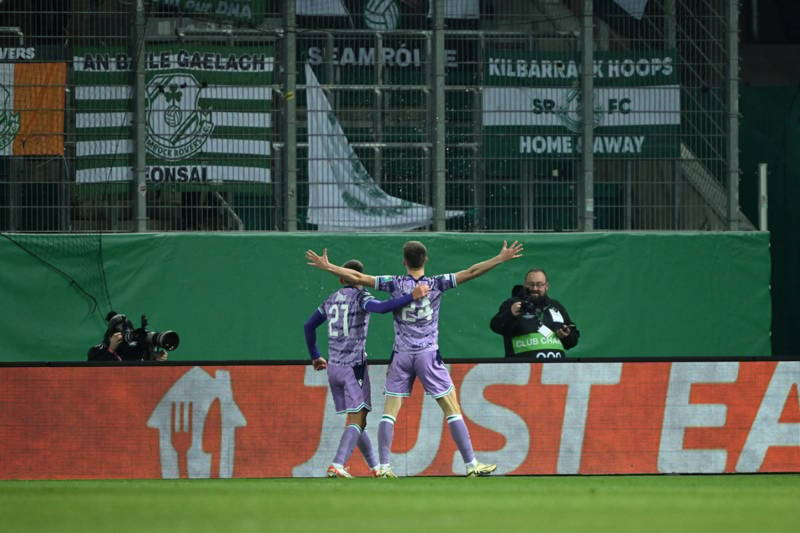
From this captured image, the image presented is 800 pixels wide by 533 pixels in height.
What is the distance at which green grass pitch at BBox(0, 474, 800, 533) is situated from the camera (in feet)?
24.2

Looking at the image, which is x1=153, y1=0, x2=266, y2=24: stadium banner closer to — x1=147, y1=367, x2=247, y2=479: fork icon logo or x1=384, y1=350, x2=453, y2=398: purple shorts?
x1=147, y1=367, x2=247, y2=479: fork icon logo

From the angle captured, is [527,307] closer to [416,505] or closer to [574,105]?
[416,505]

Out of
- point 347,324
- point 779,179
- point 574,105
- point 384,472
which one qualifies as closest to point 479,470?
point 384,472

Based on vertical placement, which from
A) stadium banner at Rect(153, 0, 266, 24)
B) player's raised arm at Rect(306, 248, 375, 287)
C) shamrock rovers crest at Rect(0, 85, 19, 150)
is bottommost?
player's raised arm at Rect(306, 248, 375, 287)

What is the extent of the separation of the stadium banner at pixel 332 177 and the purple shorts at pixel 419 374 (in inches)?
179

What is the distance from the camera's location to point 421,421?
36.1ft

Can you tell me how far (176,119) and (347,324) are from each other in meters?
4.90

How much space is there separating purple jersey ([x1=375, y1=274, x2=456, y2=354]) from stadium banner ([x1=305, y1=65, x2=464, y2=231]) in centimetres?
451

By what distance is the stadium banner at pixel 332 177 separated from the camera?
1470 centimetres

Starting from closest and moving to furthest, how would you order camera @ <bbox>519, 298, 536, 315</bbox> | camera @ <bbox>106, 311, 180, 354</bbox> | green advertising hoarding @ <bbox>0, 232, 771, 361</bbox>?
1. camera @ <bbox>519, 298, 536, 315</bbox>
2. camera @ <bbox>106, 311, 180, 354</bbox>
3. green advertising hoarding @ <bbox>0, 232, 771, 361</bbox>

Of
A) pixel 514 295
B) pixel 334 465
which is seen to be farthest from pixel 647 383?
pixel 334 465

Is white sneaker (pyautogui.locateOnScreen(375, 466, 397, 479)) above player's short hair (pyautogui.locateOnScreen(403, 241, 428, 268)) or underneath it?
underneath

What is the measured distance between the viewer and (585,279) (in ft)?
49.3

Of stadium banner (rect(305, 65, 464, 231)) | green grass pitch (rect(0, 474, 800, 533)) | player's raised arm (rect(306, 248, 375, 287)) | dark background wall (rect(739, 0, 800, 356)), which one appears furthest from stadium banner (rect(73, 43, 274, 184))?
dark background wall (rect(739, 0, 800, 356))
